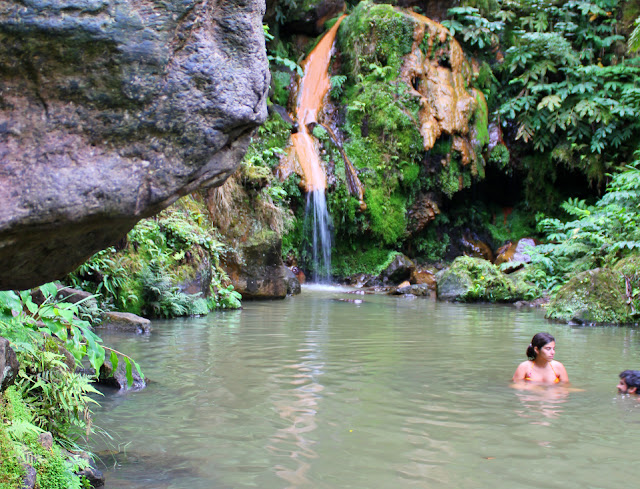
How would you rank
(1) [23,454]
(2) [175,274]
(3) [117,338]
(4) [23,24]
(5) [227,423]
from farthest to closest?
1. (2) [175,274]
2. (3) [117,338]
3. (5) [227,423]
4. (1) [23,454]
5. (4) [23,24]

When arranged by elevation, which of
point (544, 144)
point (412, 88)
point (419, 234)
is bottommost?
point (419, 234)

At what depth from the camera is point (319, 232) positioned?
18.0 meters

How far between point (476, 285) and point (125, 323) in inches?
366

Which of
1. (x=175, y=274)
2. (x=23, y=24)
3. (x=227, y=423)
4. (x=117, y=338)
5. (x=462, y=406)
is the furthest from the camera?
(x=175, y=274)

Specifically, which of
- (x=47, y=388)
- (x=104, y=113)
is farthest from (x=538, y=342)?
(x=104, y=113)

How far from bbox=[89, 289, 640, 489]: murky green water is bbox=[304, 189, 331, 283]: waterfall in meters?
9.72

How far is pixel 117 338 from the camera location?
7.52m

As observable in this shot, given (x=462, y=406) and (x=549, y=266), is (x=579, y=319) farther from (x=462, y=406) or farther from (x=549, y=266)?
(x=462, y=406)

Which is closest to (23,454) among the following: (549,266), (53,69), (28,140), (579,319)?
(28,140)

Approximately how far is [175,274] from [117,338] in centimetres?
296

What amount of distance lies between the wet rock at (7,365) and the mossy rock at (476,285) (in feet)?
41.7

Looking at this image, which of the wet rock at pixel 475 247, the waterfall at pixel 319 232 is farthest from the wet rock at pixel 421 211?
the waterfall at pixel 319 232

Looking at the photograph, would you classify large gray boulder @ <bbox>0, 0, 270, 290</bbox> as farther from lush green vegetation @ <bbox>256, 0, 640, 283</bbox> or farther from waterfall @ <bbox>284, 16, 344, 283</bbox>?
waterfall @ <bbox>284, 16, 344, 283</bbox>

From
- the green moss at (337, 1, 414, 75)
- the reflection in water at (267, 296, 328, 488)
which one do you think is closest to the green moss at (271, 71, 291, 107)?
the green moss at (337, 1, 414, 75)
